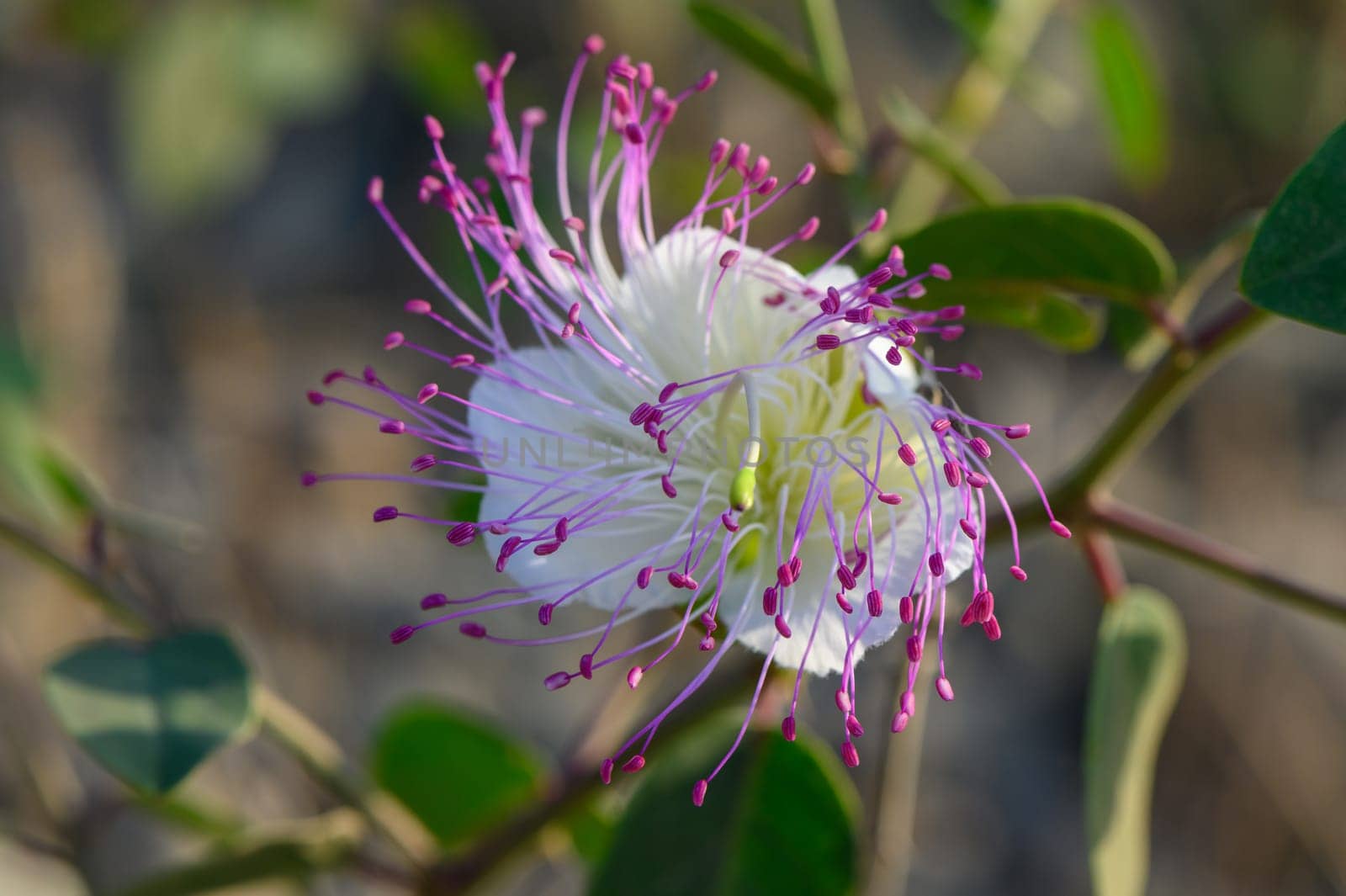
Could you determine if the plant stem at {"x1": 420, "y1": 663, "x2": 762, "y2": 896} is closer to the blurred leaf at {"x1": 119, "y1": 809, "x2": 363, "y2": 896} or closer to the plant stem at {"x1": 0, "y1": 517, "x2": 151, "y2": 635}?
the blurred leaf at {"x1": 119, "y1": 809, "x2": 363, "y2": 896}

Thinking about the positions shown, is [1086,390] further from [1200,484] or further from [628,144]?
[628,144]

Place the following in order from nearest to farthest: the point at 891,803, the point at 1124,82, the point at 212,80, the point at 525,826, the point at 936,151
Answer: the point at 936,151 < the point at 525,826 < the point at 891,803 < the point at 1124,82 < the point at 212,80

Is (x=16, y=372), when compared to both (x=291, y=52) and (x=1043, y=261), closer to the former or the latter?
(x=1043, y=261)

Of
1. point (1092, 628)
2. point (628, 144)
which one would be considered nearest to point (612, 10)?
point (1092, 628)

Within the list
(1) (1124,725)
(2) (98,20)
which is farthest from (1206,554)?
(2) (98,20)

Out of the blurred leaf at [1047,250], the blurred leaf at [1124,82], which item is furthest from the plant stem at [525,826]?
Answer: the blurred leaf at [1124,82]

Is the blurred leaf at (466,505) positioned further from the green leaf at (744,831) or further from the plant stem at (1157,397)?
the plant stem at (1157,397)
